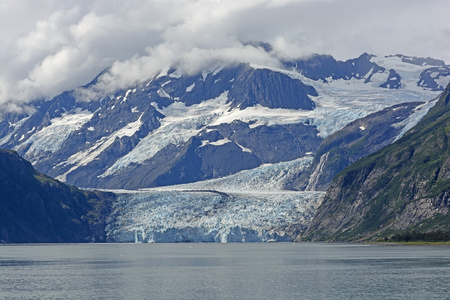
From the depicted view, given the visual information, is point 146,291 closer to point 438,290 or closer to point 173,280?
point 173,280

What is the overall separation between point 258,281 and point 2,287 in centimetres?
3912

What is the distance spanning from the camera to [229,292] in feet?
364

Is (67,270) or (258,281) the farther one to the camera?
(67,270)

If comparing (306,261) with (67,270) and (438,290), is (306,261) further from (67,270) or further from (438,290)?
(438,290)

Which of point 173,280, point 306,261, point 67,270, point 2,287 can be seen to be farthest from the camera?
point 306,261

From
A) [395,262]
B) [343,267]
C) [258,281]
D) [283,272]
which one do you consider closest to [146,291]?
[258,281]

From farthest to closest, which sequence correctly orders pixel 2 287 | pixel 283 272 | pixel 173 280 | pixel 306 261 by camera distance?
1. pixel 306 261
2. pixel 283 272
3. pixel 173 280
4. pixel 2 287

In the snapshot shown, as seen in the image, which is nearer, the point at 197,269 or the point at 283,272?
the point at 283,272

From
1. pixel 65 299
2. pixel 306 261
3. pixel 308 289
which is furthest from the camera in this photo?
pixel 306 261

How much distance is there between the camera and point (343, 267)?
493ft

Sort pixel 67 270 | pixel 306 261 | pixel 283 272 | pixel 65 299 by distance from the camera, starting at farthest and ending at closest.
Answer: pixel 306 261 < pixel 67 270 < pixel 283 272 < pixel 65 299

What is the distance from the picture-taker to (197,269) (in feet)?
503

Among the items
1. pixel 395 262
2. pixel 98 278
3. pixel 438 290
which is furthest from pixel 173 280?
pixel 395 262

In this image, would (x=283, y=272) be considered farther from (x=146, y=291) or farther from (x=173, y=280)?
(x=146, y=291)
